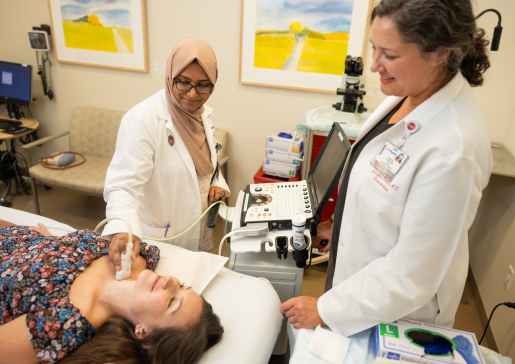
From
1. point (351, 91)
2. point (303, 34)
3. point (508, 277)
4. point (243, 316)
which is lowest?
point (508, 277)

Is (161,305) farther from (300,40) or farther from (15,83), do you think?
(15,83)

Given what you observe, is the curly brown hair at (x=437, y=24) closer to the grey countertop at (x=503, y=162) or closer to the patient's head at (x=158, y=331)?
the patient's head at (x=158, y=331)

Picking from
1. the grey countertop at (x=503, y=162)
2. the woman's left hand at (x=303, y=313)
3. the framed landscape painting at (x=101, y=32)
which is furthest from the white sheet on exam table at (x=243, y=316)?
the framed landscape painting at (x=101, y=32)

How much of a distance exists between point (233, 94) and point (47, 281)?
2.03m

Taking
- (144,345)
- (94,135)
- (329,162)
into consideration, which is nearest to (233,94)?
(94,135)

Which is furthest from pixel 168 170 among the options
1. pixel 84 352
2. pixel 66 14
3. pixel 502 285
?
pixel 66 14

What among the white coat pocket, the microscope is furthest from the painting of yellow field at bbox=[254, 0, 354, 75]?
the white coat pocket

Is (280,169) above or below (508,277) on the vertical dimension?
above

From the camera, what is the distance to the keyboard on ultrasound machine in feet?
4.52

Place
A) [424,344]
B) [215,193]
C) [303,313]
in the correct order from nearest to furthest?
[424,344] → [303,313] → [215,193]

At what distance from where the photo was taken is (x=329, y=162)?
1424 mm

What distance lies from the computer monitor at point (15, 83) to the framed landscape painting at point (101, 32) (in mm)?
313

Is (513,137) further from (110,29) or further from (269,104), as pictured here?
(110,29)

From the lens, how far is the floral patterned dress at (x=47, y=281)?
100 cm
